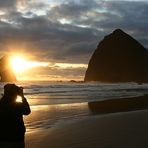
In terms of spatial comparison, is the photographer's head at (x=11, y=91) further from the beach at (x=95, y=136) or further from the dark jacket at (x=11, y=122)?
the beach at (x=95, y=136)

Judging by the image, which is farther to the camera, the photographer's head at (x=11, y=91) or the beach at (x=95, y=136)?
the beach at (x=95, y=136)

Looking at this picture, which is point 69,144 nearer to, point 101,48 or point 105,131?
point 105,131

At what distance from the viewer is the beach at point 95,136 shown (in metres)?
9.36

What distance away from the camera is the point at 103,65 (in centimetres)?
17088

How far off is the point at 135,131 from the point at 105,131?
3.31 ft

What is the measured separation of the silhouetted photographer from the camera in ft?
19.3

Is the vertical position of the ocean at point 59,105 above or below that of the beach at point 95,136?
below

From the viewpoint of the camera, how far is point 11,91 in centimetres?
595

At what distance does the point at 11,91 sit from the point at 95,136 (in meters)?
5.13

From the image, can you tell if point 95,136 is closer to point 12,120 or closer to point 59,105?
point 12,120

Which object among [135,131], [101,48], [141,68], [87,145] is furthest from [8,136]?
[101,48]

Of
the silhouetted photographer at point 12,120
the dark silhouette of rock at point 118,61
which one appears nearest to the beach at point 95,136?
the silhouetted photographer at point 12,120

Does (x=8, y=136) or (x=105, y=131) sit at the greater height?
(x=8, y=136)

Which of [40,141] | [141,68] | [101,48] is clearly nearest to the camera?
[40,141]
